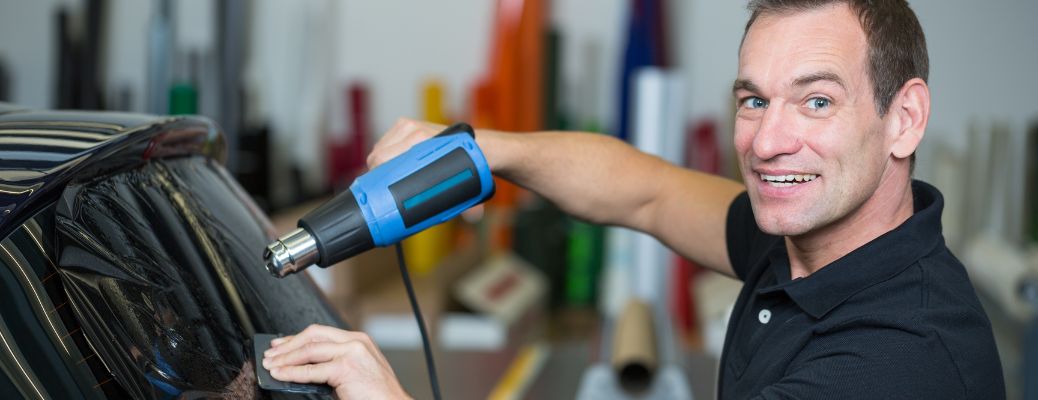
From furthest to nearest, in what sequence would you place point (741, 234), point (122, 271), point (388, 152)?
point (741, 234) → point (388, 152) → point (122, 271)

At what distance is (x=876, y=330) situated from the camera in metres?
1.27

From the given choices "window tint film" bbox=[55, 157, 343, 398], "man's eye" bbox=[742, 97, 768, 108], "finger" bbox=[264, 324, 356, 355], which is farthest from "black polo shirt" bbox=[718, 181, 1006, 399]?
"window tint film" bbox=[55, 157, 343, 398]

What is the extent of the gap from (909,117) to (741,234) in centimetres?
40

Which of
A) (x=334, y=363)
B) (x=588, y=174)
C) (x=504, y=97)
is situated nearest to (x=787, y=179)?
(x=588, y=174)

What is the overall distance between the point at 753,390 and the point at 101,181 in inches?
31.1

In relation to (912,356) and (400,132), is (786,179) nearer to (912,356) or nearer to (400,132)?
(912,356)

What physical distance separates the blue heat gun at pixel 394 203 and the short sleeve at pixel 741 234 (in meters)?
0.42

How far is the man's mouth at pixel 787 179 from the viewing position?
1.38 metres

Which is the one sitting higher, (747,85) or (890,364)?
(747,85)

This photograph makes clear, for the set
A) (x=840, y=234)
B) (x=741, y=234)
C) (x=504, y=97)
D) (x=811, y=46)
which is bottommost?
(x=504, y=97)

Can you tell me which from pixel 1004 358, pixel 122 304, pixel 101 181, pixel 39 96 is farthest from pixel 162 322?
pixel 39 96

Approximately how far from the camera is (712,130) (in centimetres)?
467

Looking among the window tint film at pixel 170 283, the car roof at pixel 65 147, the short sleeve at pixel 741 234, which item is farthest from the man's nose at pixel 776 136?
the car roof at pixel 65 147

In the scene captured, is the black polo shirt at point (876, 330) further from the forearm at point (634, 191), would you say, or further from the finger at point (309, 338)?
the finger at point (309, 338)
